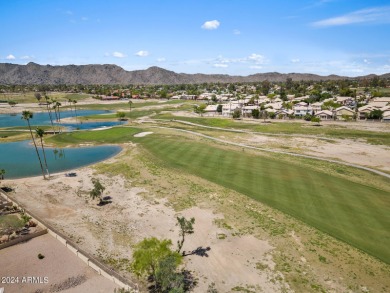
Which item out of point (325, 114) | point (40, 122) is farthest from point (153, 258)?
point (40, 122)

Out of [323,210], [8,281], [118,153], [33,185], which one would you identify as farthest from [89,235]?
[118,153]

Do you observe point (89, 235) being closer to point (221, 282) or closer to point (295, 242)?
point (221, 282)

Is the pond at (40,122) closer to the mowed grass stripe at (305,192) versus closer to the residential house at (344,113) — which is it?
the mowed grass stripe at (305,192)

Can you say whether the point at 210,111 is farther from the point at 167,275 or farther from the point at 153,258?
the point at 167,275

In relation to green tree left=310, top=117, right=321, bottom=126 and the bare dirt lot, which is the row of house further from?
the bare dirt lot

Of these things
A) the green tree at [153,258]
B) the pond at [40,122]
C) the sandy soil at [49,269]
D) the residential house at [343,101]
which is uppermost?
the residential house at [343,101]

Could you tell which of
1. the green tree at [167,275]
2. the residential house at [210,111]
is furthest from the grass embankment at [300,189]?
the residential house at [210,111]

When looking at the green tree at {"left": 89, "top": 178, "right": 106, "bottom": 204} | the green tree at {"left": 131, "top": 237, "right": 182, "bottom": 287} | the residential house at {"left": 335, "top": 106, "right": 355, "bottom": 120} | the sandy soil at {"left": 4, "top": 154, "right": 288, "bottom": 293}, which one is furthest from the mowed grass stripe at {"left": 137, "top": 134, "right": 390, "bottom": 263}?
the residential house at {"left": 335, "top": 106, "right": 355, "bottom": 120}
